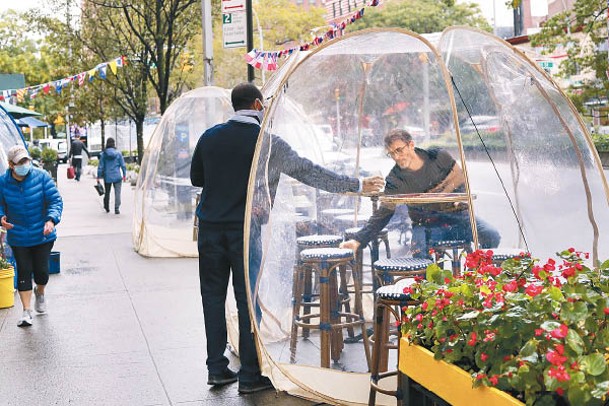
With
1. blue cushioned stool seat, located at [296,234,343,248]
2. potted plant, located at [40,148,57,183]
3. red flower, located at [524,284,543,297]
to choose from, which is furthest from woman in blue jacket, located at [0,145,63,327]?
potted plant, located at [40,148,57,183]

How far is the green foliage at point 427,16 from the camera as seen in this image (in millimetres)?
60094

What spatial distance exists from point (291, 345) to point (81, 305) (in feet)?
13.7

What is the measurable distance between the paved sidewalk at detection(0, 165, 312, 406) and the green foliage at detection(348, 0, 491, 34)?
50.5 meters

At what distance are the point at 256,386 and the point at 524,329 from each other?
3275 mm

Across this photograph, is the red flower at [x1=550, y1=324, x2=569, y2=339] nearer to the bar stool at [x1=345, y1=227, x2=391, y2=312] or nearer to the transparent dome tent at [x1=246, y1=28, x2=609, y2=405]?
the transparent dome tent at [x1=246, y1=28, x2=609, y2=405]

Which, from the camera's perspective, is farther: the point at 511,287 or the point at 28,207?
the point at 28,207

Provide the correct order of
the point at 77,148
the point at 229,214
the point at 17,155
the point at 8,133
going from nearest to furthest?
the point at 229,214 → the point at 17,155 → the point at 8,133 → the point at 77,148

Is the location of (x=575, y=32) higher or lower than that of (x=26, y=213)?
higher

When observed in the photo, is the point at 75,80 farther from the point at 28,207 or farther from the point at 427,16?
the point at 427,16

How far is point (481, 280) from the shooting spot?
11.8 feet

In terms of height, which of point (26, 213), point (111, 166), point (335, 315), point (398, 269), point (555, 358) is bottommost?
point (335, 315)

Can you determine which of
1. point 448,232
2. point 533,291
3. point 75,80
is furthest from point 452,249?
point 75,80

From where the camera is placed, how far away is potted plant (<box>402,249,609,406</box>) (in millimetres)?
2646

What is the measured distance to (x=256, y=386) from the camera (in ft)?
19.4
